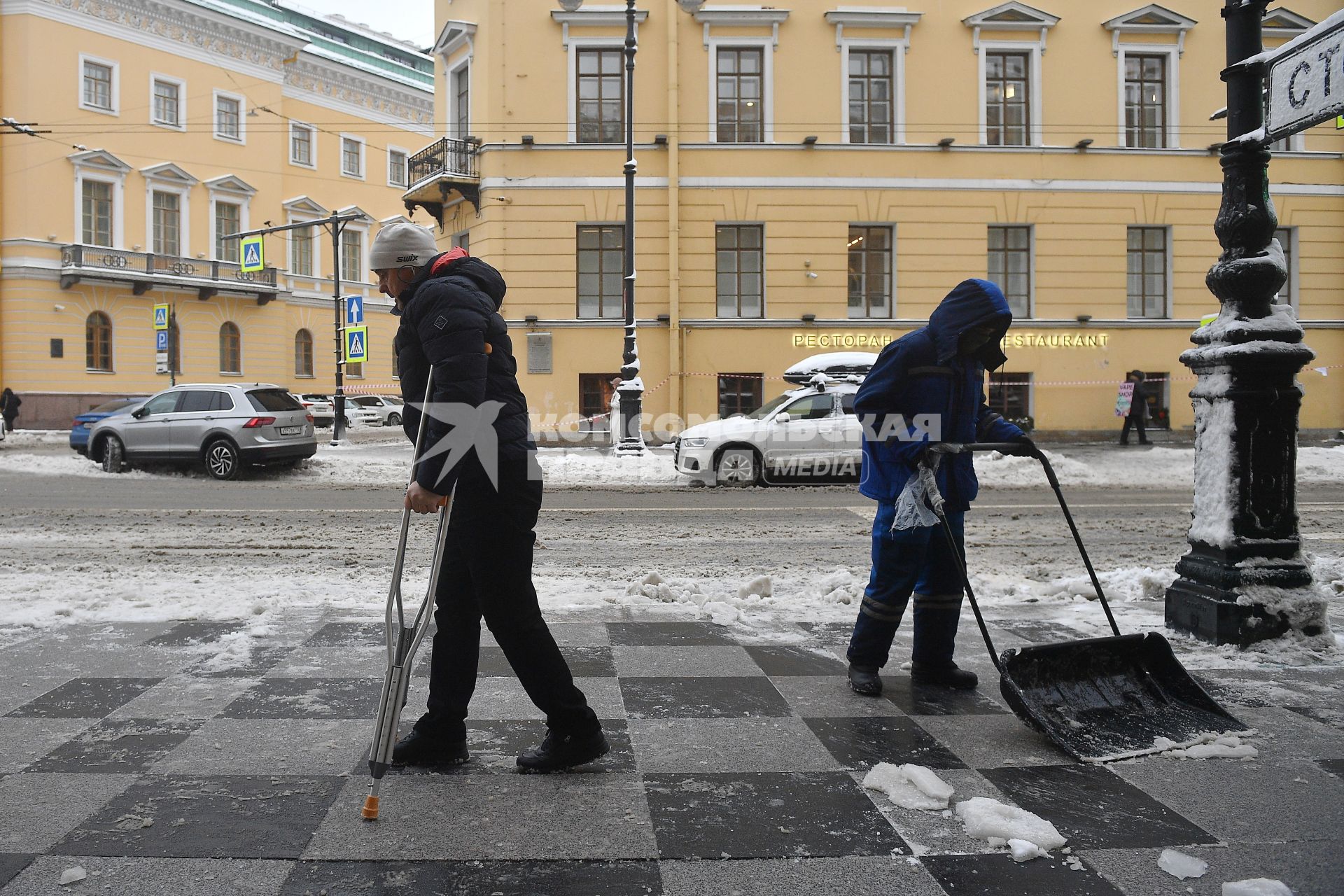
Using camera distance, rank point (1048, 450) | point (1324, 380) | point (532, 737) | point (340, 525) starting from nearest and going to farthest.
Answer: point (532, 737)
point (340, 525)
point (1048, 450)
point (1324, 380)

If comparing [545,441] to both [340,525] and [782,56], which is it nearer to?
[782,56]

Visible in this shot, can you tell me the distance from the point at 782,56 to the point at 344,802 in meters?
24.0

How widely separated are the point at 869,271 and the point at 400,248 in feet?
74.0

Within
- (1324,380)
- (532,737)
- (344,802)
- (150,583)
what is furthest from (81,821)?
(1324,380)

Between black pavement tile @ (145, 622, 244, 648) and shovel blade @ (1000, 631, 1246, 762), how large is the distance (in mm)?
3848

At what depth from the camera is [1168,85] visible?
25.3 m

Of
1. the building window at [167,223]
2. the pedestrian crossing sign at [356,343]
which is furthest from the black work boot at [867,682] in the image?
the building window at [167,223]

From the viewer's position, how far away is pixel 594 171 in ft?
79.2

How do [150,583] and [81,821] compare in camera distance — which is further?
[150,583]

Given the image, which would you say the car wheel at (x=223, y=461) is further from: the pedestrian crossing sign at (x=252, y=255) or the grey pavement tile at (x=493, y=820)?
the grey pavement tile at (x=493, y=820)

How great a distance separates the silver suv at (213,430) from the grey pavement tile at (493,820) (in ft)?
49.2

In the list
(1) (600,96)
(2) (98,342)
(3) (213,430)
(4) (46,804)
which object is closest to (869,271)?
(1) (600,96)

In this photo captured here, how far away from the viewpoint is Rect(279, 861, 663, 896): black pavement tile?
102 inches

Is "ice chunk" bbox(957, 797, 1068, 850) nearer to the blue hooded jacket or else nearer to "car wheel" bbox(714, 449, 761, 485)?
the blue hooded jacket
